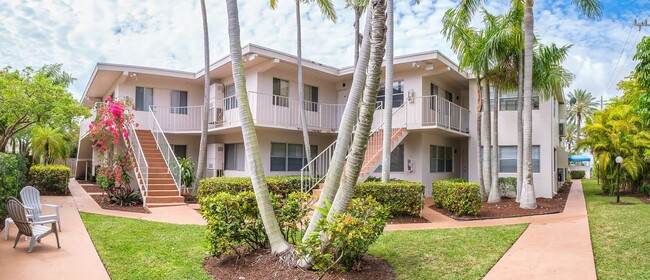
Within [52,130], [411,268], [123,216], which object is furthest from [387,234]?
[52,130]

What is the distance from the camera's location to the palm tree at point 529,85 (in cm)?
1272

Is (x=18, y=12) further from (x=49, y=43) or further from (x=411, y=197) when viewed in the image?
(x=411, y=197)

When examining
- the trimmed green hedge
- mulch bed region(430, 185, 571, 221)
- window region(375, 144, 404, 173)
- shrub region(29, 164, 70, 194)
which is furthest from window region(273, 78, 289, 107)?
shrub region(29, 164, 70, 194)

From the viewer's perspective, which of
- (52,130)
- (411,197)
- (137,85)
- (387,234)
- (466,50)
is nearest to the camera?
(387,234)

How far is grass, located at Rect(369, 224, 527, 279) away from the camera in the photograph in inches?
240

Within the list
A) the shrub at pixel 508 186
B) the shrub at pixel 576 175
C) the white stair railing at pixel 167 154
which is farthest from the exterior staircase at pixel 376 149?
the shrub at pixel 576 175

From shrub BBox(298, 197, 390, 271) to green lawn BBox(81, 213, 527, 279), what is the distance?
83 cm

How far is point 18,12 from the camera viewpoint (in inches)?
520

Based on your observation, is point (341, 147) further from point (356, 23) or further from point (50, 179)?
point (50, 179)

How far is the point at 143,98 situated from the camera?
61.2ft

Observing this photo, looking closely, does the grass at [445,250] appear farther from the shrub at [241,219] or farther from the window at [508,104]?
the window at [508,104]

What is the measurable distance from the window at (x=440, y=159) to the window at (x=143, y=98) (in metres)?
12.6

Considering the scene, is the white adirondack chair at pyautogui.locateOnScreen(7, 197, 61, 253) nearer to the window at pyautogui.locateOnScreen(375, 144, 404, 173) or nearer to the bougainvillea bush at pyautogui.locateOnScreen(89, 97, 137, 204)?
the bougainvillea bush at pyautogui.locateOnScreen(89, 97, 137, 204)

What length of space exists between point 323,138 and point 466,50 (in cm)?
727
